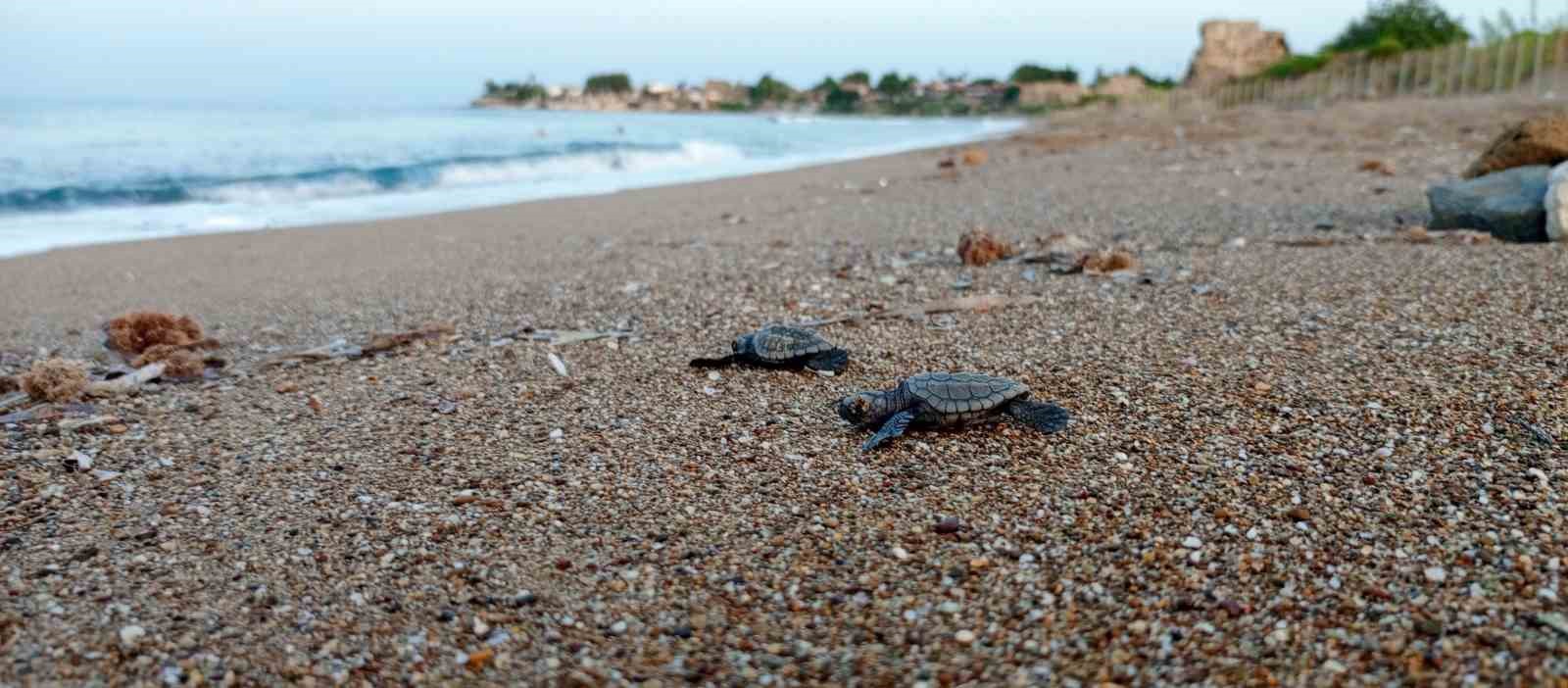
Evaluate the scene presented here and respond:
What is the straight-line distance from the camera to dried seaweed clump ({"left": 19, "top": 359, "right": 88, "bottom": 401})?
4.34m

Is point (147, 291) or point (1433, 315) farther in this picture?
point (147, 291)

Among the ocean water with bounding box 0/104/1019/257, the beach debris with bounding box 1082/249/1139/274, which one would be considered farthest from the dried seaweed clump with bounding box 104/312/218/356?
the ocean water with bounding box 0/104/1019/257

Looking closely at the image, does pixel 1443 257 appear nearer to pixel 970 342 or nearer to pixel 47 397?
pixel 970 342

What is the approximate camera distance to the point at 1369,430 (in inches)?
134

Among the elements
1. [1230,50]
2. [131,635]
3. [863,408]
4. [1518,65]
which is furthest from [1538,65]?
[1230,50]

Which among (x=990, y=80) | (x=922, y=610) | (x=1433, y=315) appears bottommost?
(x=922, y=610)

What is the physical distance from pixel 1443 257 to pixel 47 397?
25.0ft

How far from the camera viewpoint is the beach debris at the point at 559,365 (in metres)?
4.71

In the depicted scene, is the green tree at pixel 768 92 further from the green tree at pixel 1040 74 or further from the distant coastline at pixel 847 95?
the green tree at pixel 1040 74

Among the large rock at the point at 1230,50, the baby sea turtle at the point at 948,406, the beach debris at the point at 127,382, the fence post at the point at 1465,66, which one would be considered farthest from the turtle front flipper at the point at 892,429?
the large rock at the point at 1230,50

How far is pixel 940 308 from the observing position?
5590 mm

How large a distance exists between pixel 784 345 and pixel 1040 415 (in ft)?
4.30

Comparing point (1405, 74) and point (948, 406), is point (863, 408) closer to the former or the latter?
point (948, 406)

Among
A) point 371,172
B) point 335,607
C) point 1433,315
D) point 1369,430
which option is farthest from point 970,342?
point 371,172
